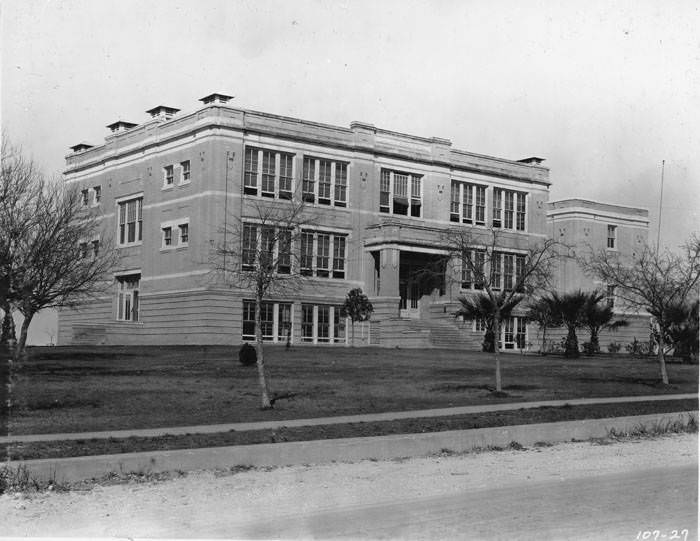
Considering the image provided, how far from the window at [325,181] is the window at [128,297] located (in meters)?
10.2

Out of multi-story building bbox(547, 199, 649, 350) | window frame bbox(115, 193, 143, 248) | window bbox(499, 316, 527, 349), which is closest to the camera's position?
window frame bbox(115, 193, 143, 248)

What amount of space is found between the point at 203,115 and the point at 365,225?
406 inches

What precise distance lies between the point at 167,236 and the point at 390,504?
3747 cm

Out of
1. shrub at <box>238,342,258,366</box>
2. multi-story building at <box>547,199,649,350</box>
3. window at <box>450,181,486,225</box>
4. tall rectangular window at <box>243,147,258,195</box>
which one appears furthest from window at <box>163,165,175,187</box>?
multi-story building at <box>547,199,649,350</box>

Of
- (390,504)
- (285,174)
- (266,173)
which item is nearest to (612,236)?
(285,174)

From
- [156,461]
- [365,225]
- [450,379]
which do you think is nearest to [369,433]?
[156,461]

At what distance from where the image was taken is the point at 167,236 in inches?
1823

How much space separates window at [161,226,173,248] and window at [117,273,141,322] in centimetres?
321

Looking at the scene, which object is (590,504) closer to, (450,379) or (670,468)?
(670,468)

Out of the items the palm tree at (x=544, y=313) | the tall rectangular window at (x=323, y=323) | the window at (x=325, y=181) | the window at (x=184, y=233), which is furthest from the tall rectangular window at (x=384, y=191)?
the window at (x=184, y=233)

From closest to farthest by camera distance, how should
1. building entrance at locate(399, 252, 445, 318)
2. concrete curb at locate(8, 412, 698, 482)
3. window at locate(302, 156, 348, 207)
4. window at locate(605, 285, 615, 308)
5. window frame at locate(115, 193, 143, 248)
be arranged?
concrete curb at locate(8, 412, 698, 482), window at locate(605, 285, 615, 308), window at locate(302, 156, 348, 207), window frame at locate(115, 193, 143, 248), building entrance at locate(399, 252, 445, 318)

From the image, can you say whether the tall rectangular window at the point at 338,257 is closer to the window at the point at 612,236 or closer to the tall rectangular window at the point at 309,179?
the tall rectangular window at the point at 309,179

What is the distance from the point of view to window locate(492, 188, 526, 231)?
55.0 m

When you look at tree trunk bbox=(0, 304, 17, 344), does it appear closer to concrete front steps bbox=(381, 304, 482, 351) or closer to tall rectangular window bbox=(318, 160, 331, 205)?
concrete front steps bbox=(381, 304, 482, 351)
